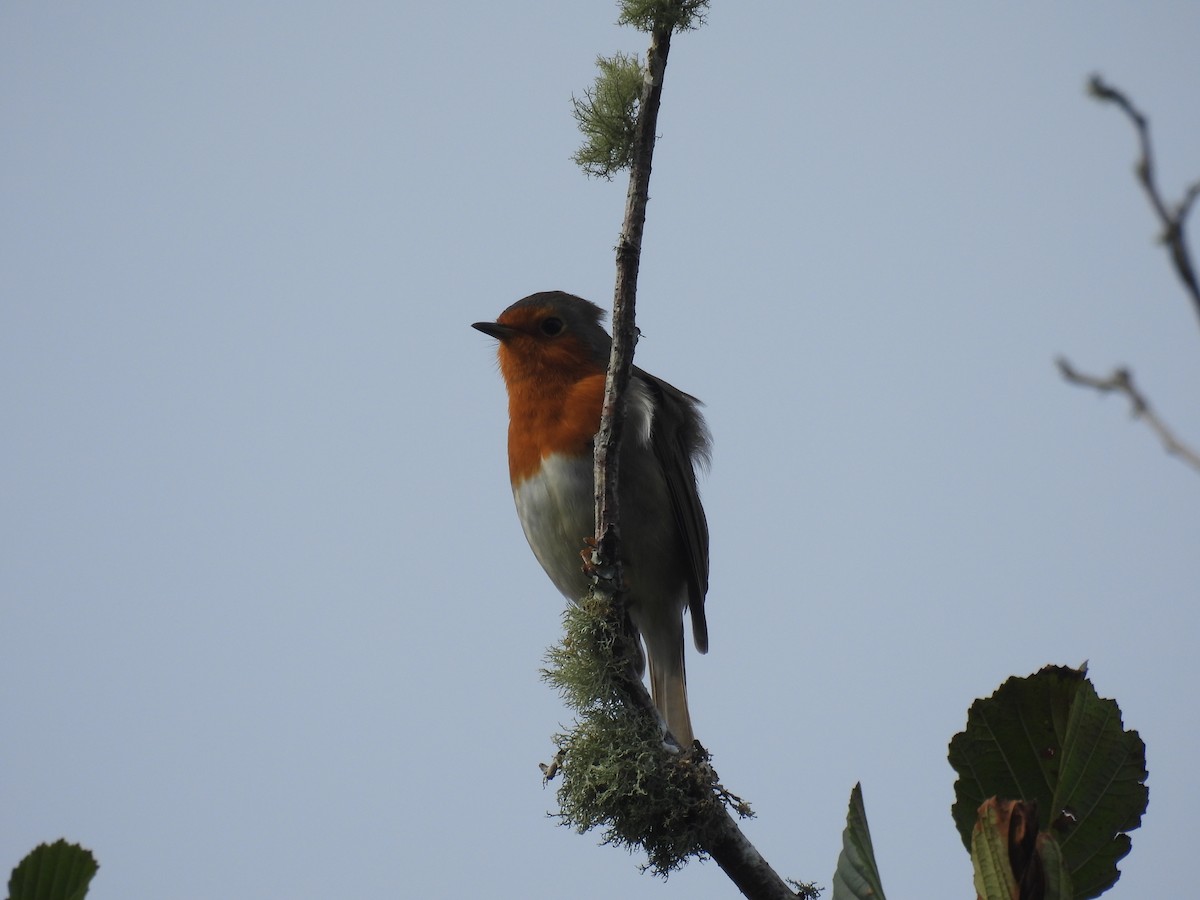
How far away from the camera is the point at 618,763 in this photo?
3.69 metres

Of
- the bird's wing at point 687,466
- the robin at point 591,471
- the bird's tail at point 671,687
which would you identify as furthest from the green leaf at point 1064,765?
the bird's tail at point 671,687

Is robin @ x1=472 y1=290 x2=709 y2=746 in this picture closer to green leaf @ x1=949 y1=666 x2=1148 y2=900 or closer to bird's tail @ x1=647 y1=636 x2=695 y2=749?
bird's tail @ x1=647 y1=636 x2=695 y2=749

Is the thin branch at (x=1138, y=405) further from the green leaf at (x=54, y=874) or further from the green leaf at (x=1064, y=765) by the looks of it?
the green leaf at (x=54, y=874)

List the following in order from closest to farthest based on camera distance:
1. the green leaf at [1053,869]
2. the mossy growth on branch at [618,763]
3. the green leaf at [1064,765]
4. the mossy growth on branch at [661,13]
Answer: the green leaf at [1053,869] < the green leaf at [1064,765] < the mossy growth on branch at [661,13] < the mossy growth on branch at [618,763]

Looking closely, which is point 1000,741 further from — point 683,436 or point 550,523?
point 683,436

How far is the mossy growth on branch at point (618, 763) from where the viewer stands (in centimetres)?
363

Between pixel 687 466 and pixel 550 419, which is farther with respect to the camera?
pixel 687 466

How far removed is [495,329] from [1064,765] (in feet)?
13.8

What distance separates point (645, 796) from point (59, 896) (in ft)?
6.80

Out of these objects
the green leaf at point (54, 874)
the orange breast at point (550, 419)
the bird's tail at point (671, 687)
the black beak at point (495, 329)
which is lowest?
the green leaf at point (54, 874)

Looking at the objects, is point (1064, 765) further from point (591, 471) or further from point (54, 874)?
point (591, 471)

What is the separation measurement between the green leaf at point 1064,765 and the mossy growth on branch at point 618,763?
1.76 meters

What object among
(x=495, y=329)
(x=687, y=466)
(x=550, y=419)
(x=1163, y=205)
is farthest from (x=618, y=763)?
(x=1163, y=205)

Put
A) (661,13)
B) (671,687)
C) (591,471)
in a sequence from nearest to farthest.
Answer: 1. (661,13)
2. (591,471)
3. (671,687)
